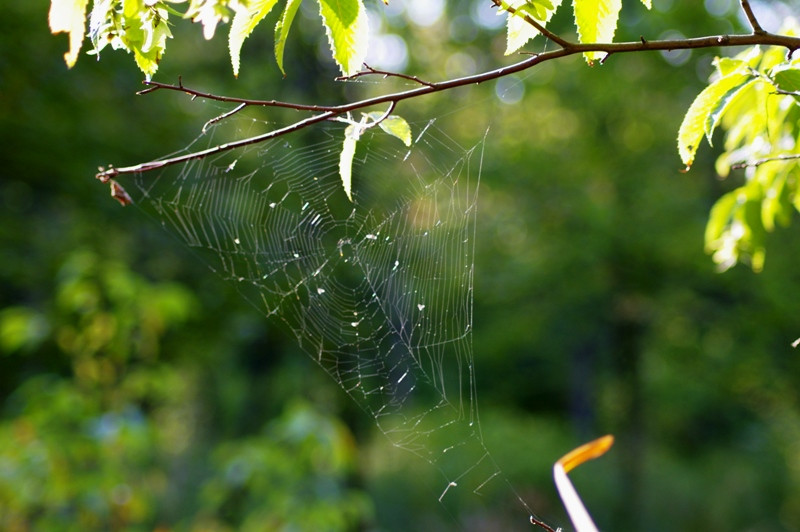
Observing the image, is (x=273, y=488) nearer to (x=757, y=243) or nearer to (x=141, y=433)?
(x=141, y=433)

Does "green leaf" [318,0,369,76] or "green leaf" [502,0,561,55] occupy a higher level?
"green leaf" [502,0,561,55]

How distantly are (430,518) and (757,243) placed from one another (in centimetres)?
933

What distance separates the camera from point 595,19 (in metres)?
A: 0.88

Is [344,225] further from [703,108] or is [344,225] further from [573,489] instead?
[573,489]

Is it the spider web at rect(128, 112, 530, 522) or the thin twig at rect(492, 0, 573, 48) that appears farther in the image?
the spider web at rect(128, 112, 530, 522)

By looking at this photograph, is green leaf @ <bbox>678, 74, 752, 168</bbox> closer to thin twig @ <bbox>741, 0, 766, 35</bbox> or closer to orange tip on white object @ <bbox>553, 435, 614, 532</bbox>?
thin twig @ <bbox>741, 0, 766, 35</bbox>

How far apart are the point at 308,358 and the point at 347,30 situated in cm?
813

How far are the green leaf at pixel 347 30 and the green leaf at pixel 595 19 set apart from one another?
0.83 feet

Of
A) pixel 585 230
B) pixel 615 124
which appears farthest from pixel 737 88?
pixel 615 124

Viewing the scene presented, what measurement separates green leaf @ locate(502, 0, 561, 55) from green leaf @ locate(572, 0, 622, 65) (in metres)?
0.03

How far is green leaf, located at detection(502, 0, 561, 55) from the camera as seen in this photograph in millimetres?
815

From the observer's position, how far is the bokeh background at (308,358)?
3916mm

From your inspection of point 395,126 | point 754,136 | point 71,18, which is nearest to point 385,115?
point 395,126

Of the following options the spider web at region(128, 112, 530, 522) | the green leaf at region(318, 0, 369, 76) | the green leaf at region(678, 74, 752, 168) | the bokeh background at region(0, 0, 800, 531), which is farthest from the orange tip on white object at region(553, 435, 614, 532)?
the bokeh background at region(0, 0, 800, 531)
